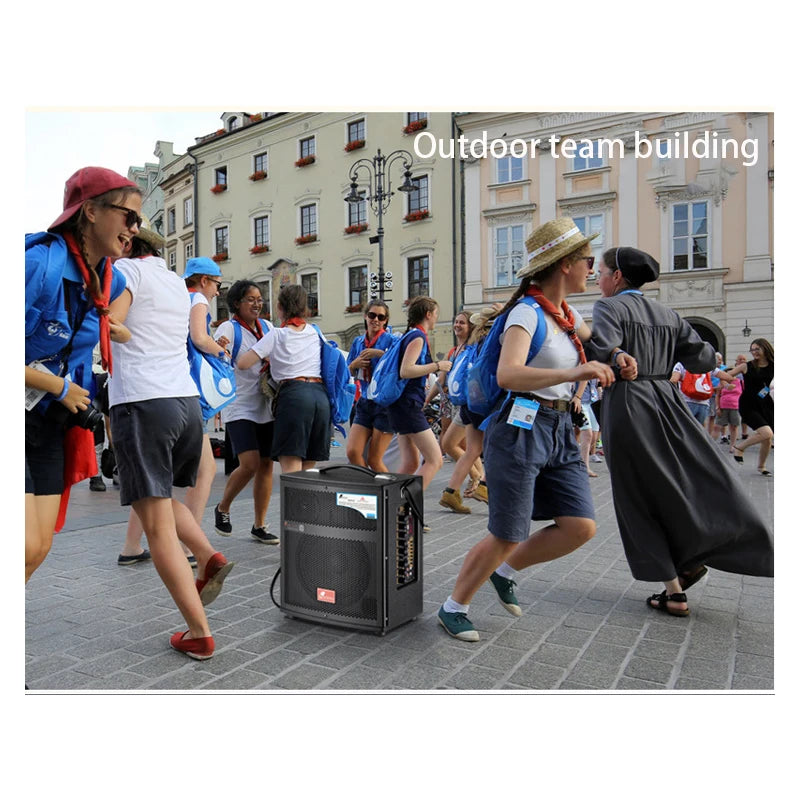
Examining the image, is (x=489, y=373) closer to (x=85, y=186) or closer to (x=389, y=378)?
(x=85, y=186)

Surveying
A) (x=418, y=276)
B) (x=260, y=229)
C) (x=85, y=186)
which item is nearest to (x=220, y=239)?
(x=260, y=229)

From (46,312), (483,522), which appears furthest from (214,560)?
(483,522)

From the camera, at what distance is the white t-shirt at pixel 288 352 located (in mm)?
4590

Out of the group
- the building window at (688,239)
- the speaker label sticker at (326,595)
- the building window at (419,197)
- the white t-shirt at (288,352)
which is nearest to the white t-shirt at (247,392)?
the white t-shirt at (288,352)

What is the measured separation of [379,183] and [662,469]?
213cm

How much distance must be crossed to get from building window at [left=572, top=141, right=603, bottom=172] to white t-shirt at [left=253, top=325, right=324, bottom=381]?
1944 mm

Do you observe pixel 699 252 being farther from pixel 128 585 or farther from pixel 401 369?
pixel 128 585

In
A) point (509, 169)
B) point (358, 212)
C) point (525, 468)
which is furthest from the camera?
point (358, 212)

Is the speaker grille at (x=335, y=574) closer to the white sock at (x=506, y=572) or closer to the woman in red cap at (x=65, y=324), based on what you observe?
the white sock at (x=506, y=572)

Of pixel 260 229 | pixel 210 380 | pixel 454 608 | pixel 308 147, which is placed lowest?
pixel 454 608

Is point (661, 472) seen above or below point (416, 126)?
below

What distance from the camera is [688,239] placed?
411 cm

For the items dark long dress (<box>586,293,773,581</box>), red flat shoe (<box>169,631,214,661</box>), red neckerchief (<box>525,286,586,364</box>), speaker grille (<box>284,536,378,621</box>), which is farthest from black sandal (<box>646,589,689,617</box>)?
red flat shoe (<box>169,631,214,661</box>)

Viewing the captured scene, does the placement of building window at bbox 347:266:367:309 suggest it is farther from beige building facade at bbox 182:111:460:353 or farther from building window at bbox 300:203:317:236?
building window at bbox 300:203:317:236
